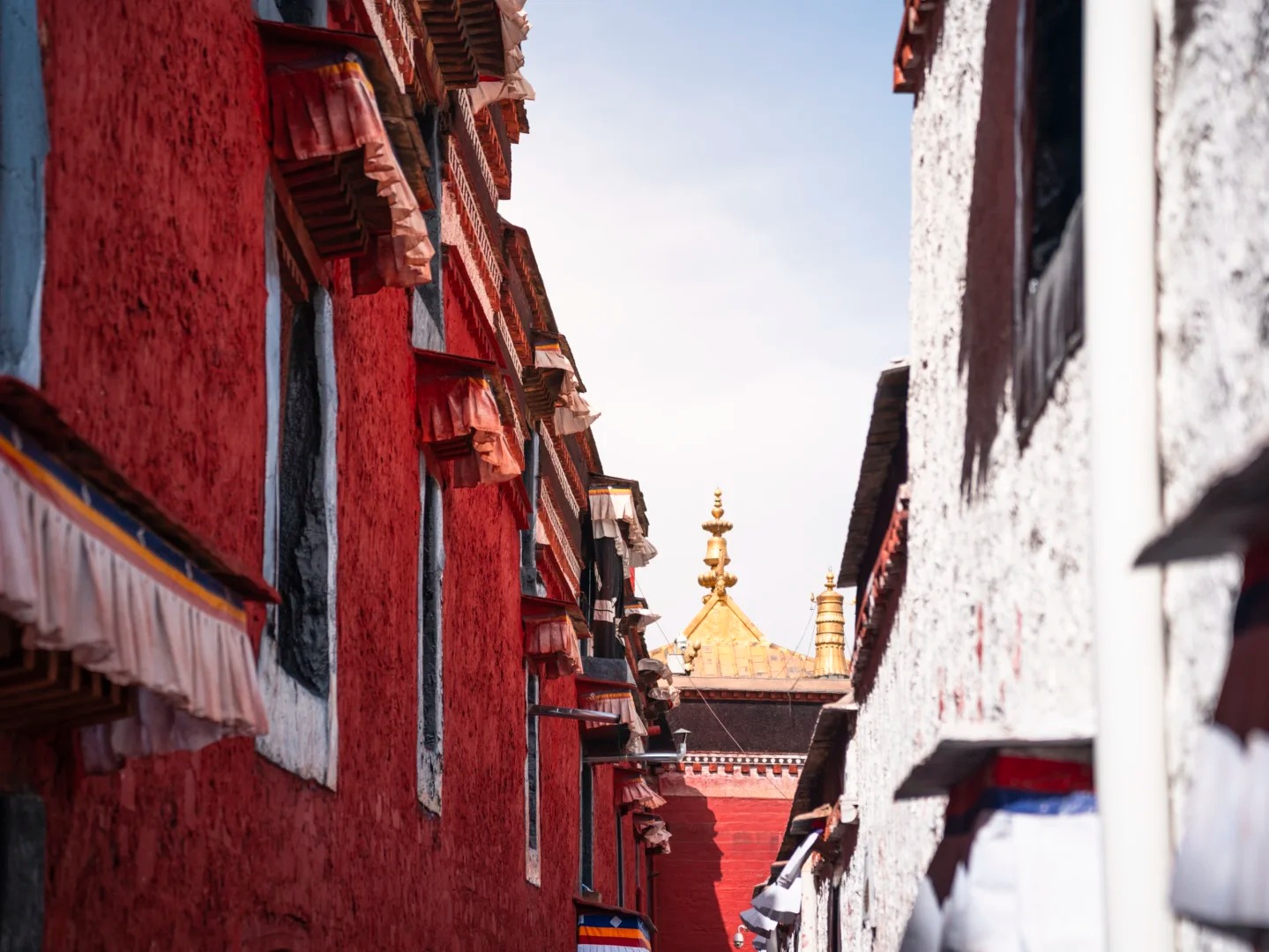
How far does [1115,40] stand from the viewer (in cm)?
333

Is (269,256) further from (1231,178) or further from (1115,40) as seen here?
(1231,178)

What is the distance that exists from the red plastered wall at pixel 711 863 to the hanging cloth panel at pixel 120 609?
997 inches

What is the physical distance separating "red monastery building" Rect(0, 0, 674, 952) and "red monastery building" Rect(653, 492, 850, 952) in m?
16.0

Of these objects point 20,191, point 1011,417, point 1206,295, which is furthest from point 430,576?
point 1206,295

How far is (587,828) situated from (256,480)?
14.8 metres

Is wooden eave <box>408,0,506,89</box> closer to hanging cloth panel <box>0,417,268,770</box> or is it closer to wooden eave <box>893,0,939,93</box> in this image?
wooden eave <box>893,0,939,93</box>

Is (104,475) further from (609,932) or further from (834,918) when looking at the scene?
(609,932)

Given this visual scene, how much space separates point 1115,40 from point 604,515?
17237 millimetres

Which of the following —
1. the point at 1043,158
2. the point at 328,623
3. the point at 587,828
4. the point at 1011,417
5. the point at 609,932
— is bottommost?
the point at 609,932

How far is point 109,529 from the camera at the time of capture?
3783 mm

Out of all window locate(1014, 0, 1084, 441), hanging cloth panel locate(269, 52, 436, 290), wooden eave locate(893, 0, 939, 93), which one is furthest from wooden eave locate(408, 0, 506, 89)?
window locate(1014, 0, 1084, 441)

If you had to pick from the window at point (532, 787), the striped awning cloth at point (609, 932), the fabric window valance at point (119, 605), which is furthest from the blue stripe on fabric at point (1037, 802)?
the striped awning cloth at point (609, 932)

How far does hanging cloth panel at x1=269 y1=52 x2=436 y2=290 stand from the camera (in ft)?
21.8

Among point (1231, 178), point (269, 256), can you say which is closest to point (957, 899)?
point (1231, 178)
